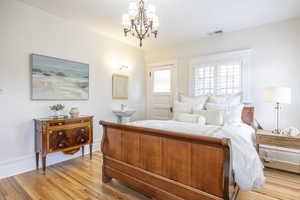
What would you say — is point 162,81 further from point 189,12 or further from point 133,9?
point 133,9

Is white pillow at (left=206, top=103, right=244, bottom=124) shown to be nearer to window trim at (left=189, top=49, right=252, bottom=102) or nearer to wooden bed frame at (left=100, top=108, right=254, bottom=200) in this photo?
window trim at (left=189, top=49, right=252, bottom=102)

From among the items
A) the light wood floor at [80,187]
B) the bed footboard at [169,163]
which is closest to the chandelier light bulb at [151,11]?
the bed footboard at [169,163]

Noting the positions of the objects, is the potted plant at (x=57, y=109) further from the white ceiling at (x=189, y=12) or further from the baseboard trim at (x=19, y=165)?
the white ceiling at (x=189, y=12)

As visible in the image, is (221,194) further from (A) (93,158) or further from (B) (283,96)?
(A) (93,158)

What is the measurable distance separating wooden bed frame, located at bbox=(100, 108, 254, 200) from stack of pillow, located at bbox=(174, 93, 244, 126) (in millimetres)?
1227

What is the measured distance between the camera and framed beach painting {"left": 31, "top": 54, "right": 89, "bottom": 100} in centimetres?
288

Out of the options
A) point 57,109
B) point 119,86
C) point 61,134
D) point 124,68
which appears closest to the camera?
point 61,134

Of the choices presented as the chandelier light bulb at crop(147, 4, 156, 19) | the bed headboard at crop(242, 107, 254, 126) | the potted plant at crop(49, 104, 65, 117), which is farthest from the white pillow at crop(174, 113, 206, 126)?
the potted plant at crop(49, 104, 65, 117)

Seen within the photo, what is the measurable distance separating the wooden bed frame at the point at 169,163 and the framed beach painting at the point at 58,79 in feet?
4.65

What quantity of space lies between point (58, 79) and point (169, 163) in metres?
2.65

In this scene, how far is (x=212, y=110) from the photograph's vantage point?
117 inches

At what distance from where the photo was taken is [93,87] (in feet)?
12.5

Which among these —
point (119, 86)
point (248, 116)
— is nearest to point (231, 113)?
point (248, 116)

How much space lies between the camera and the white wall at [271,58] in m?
3.08
